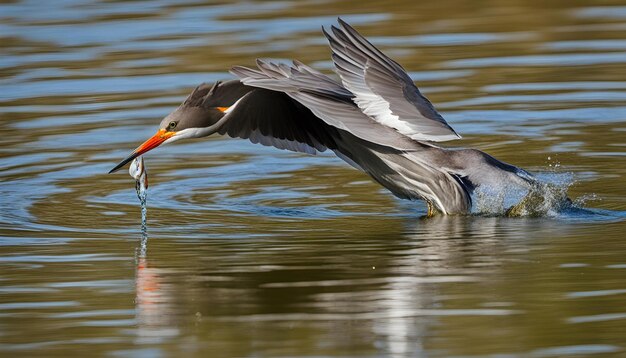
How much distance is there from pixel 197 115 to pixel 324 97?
84cm

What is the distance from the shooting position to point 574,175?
36.1 ft

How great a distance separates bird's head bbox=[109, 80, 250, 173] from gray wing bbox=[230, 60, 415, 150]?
0.25m

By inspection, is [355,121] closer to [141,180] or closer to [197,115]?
[197,115]

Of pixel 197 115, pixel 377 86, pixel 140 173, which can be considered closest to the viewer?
pixel 377 86

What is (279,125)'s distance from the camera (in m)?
10.4

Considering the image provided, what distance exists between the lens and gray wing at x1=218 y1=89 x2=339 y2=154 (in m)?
10.1

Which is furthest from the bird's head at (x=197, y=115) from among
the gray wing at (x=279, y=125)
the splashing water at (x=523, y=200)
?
the splashing water at (x=523, y=200)

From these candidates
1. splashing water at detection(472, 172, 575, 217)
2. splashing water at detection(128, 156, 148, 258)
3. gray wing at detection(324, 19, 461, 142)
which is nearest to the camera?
gray wing at detection(324, 19, 461, 142)

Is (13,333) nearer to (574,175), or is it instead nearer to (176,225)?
(176,225)

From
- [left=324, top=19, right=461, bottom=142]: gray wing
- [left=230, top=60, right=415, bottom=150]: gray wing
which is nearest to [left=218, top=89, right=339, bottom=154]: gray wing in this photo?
[left=230, top=60, right=415, bottom=150]: gray wing

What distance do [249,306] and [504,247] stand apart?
1936 mm

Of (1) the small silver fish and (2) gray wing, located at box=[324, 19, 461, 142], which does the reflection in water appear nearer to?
(1) the small silver fish

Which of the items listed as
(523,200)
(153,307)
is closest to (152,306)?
(153,307)

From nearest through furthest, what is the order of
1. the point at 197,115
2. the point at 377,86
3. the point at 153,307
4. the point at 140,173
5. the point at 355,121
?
the point at 153,307, the point at 377,86, the point at 355,121, the point at 197,115, the point at 140,173
